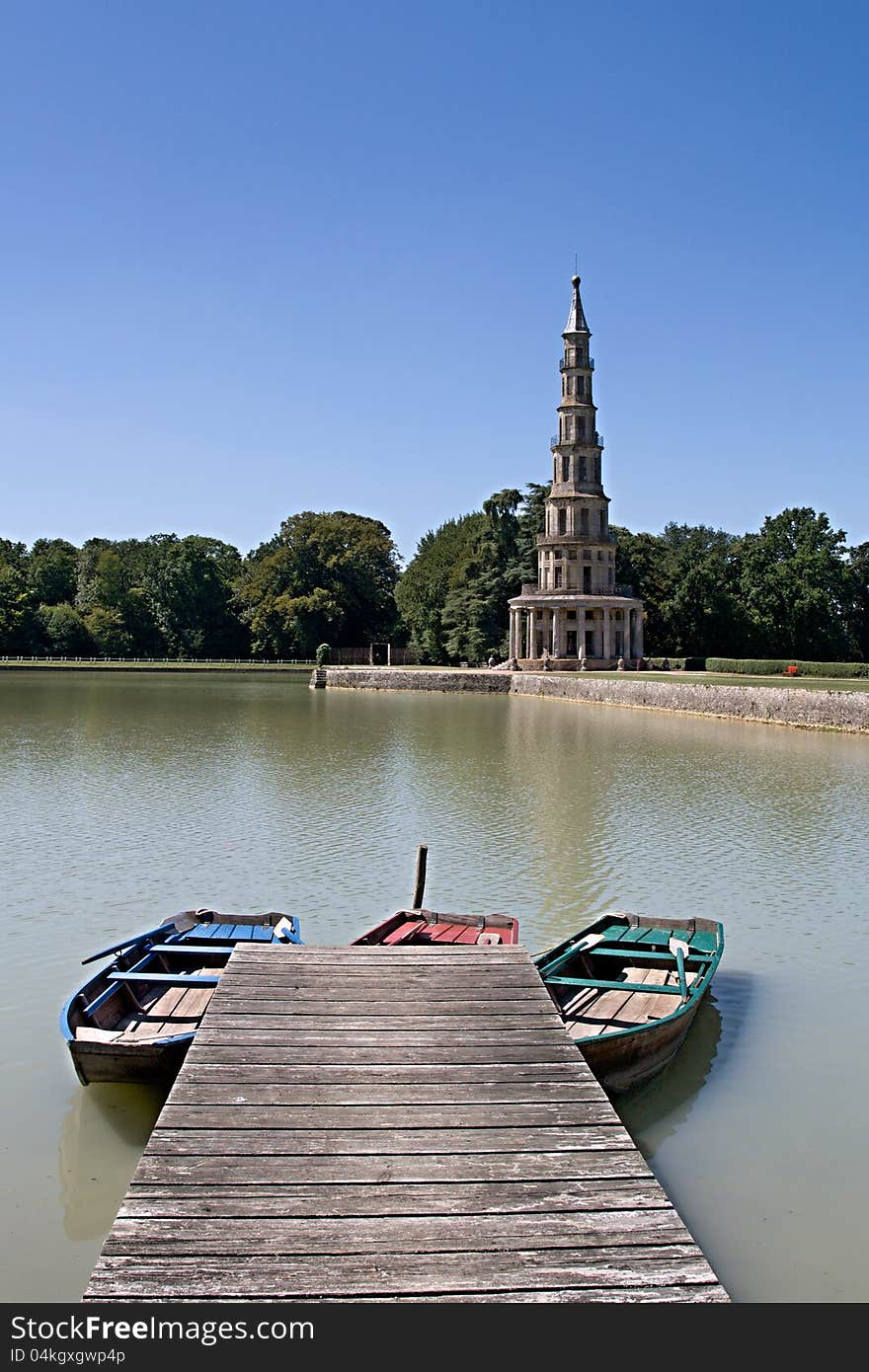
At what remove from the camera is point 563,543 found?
81.8m

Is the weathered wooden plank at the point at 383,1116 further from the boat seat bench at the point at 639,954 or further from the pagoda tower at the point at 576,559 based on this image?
the pagoda tower at the point at 576,559

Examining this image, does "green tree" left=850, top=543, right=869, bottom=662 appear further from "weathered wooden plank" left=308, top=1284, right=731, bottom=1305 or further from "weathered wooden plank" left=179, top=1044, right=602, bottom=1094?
"weathered wooden plank" left=308, top=1284, right=731, bottom=1305

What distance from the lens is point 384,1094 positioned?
7793 mm

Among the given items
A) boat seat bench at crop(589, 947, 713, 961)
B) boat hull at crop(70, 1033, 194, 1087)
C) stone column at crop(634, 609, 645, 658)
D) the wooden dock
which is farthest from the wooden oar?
stone column at crop(634, 609, 645, 658)

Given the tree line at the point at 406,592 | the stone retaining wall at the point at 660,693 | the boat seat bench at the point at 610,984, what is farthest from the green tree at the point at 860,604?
the boat seat bench at the point at 610,984

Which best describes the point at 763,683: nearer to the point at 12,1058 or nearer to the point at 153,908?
the point at 153,908

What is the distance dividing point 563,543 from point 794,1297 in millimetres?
76304

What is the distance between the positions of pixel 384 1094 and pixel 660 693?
5224cm

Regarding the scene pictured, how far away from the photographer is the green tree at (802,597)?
278 feet

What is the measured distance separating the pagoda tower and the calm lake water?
3745 centimetres

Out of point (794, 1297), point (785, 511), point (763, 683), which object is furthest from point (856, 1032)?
point (785, 511)

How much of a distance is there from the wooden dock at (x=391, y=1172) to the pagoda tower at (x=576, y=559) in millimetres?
71421

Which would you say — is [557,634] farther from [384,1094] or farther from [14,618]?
[384,1094]

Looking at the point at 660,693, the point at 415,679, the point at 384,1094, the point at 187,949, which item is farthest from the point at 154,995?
the point at 415,679
